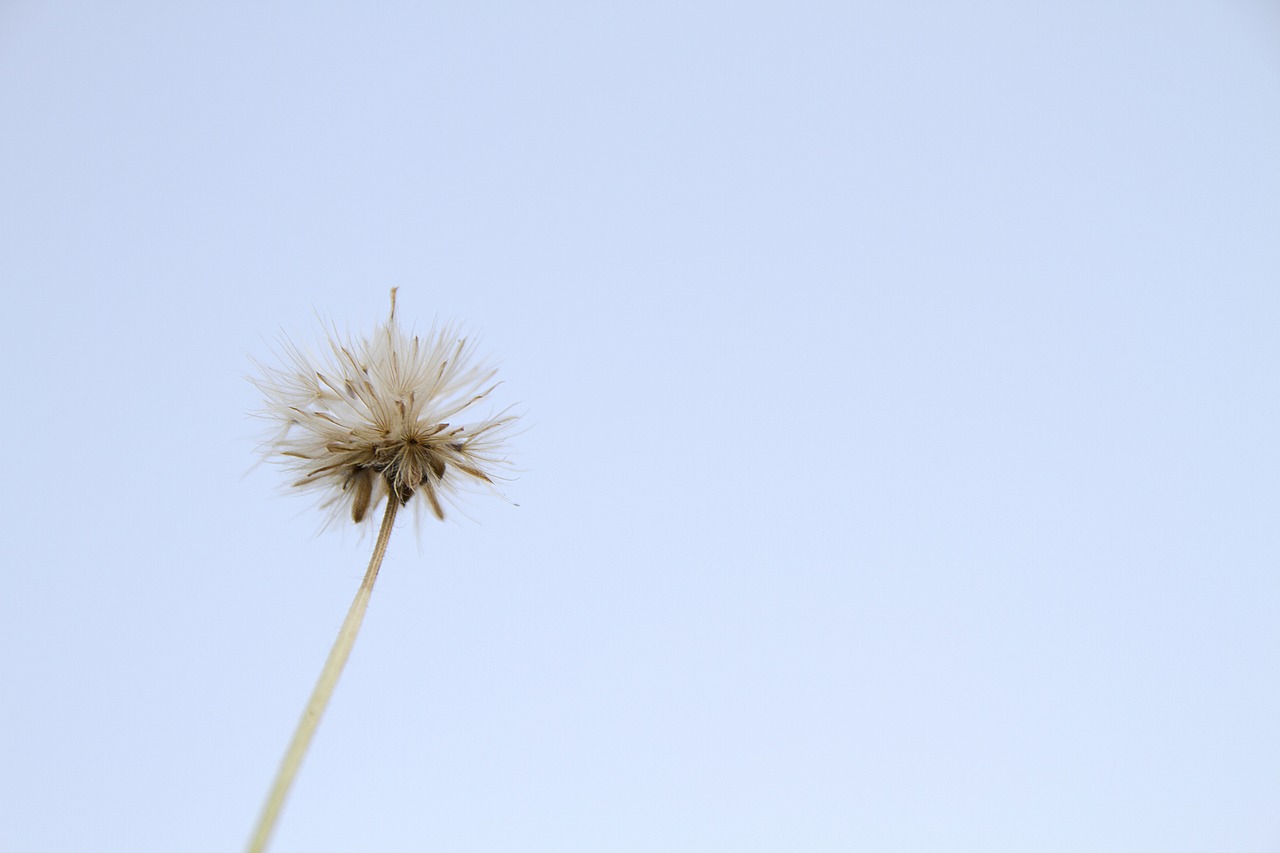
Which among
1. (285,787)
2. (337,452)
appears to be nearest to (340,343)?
(337,452)

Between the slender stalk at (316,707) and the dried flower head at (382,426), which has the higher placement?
the dried flower head at (382,426)

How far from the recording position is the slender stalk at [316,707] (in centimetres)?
147

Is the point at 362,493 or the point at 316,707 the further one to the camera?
the point at 362,493

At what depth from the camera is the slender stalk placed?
1466 mm

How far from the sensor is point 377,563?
75.4 inches

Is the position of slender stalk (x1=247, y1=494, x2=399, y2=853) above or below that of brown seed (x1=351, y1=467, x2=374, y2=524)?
below

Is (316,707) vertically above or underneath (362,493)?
underneath

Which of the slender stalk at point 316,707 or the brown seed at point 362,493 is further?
the brown seed at point 362,493

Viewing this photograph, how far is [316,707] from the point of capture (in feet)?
5.34

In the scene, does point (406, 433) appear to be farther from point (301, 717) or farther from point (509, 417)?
point (301, 717)

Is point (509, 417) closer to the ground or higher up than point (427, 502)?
higher up

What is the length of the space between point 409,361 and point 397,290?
0.81 ft

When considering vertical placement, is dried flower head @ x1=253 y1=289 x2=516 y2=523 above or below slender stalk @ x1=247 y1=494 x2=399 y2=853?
above

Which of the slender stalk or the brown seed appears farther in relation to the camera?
the brown seed
